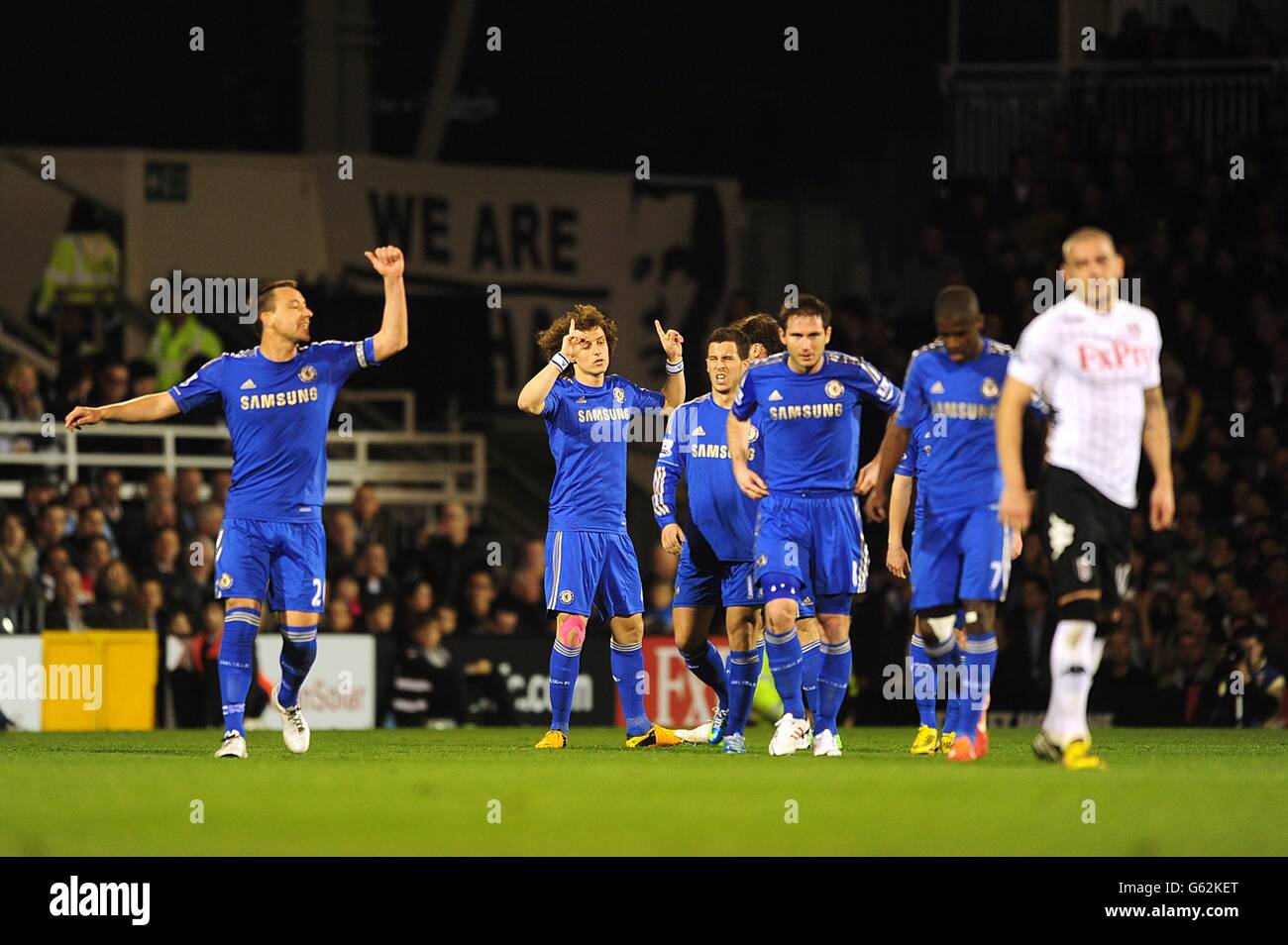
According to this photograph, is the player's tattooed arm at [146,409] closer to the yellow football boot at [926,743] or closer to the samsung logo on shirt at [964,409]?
the samsung logo on shirt at [964,409]

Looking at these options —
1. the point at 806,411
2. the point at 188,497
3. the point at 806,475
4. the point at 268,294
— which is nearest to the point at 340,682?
the point at 188,497

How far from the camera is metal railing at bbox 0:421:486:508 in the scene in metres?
22.3

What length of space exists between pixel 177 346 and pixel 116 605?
209 inches

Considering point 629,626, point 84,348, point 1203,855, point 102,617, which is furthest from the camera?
point 84,348

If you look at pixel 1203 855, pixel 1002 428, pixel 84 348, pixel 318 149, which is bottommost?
pixel 1203 855

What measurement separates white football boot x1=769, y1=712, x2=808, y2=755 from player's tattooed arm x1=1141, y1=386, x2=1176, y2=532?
3038 mm

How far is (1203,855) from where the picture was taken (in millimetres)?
8000

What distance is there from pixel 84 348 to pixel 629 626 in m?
11.6

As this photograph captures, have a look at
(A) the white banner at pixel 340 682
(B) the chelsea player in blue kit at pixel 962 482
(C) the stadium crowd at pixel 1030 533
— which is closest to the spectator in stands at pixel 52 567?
(C) the stadium crowd at pixel 1030 533

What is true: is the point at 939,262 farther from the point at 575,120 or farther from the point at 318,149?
the point at 575,120

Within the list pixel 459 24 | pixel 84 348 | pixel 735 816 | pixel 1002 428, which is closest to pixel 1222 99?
pixel 459 24

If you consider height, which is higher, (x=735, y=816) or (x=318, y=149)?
(x=318, y=149)

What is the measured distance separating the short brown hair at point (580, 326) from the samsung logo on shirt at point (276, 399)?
1.67 metres

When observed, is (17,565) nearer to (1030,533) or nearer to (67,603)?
(67,603)
